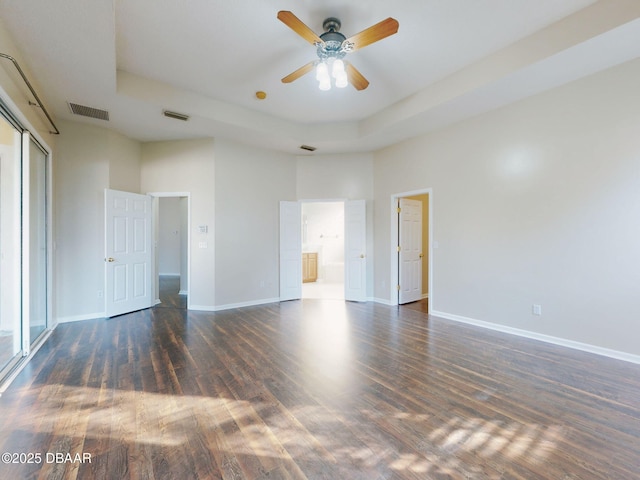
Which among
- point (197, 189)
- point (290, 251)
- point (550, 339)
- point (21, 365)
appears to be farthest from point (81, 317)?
point (550, 339)

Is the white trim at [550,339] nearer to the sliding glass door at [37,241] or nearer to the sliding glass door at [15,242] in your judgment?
the sliding glass door at [15,242]

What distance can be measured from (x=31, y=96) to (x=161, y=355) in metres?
3.09

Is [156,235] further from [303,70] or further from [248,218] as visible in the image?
[303,70]

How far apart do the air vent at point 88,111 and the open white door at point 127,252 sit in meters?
1.07

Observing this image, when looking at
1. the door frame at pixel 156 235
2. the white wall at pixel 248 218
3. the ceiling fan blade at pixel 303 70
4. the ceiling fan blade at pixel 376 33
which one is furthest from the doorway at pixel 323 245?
the ceiling fan blade at pixel 376 33

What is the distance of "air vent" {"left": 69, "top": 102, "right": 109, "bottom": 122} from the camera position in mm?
3990

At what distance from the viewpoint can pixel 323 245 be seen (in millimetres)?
9641

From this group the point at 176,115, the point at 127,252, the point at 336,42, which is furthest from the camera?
the point at 127,252

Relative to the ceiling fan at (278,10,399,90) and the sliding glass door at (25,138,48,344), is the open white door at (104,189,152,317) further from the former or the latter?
the ceiling fan at (278,10,399,90)

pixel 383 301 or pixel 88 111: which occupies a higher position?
pixel 88 111

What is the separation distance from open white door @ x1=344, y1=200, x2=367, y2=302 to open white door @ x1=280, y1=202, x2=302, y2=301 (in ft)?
3.26

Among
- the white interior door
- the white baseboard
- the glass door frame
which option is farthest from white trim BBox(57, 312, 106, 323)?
the white interior door

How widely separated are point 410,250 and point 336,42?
13.4ft

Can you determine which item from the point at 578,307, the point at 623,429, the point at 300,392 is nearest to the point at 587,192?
the point at 578,307
